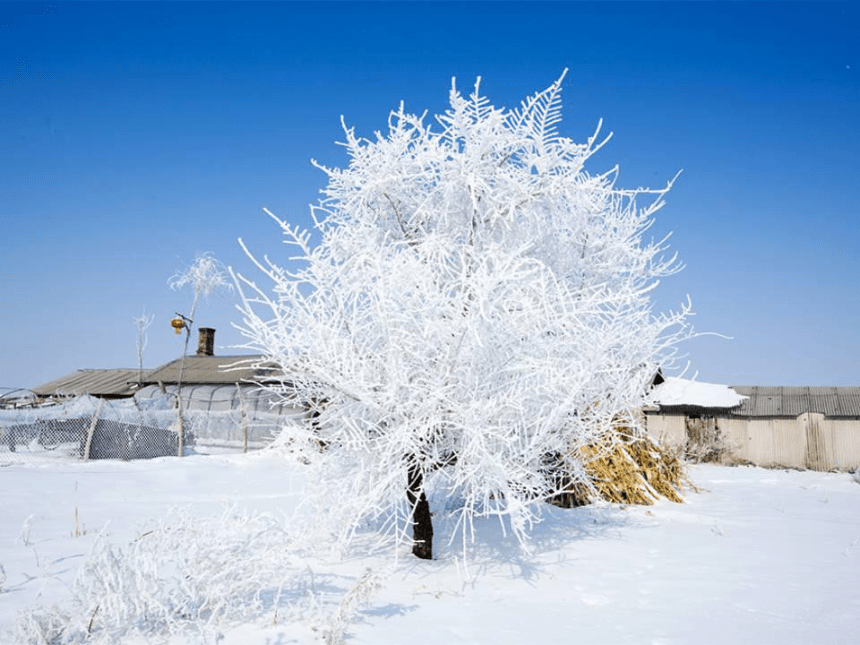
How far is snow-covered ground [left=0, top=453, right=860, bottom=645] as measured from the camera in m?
3.82

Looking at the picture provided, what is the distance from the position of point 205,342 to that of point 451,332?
1199 inches

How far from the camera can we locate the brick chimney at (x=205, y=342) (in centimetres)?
3283

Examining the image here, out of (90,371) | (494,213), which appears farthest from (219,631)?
(90,371)

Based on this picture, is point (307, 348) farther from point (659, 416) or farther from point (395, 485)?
point (659, 416)

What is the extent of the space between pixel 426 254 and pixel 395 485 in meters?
1.95

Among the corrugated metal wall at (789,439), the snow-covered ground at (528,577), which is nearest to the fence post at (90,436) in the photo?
the snow-covered ground at (528,577)

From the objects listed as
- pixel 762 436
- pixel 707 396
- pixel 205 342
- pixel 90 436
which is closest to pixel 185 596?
pixel 90 436

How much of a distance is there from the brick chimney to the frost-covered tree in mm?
28572

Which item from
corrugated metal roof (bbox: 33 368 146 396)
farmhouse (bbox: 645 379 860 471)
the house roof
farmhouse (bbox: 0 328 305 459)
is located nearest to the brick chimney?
farmhouse (bbox: 0 328 305 459)

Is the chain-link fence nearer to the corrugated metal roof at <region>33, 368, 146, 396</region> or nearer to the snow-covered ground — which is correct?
the snow-covered ground

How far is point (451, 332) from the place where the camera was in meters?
4.79

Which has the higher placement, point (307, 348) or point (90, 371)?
point (90, 371)

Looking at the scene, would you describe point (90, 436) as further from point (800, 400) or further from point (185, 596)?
point (800, 400)

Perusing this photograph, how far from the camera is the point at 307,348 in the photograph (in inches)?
200
